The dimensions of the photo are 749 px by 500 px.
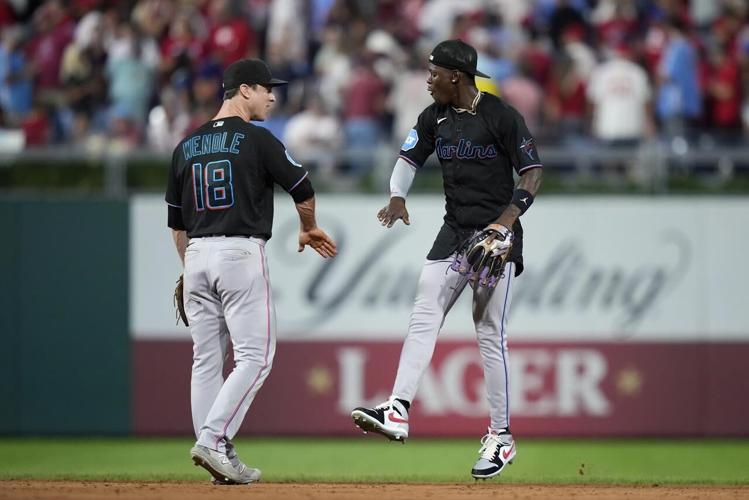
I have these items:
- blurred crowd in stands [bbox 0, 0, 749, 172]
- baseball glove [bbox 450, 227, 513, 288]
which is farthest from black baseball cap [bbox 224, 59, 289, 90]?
blurred crowd in stands [bbox 0, 0, 749, 172]

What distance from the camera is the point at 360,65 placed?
1389cm

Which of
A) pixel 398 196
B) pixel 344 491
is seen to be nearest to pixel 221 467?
pixel 344 491

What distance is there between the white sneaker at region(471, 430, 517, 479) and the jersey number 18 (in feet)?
6.98

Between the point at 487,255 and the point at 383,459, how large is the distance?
14.2 feet

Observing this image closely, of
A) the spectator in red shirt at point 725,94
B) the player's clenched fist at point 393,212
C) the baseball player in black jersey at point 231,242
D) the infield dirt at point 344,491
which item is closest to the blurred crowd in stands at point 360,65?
the spectator in red shirt at point 725,94

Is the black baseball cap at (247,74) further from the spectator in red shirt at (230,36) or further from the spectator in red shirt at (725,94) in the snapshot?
the spectator in red shirt at (725,94)

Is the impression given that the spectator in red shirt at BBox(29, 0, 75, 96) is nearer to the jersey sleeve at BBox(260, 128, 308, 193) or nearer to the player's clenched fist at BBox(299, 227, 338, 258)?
the jersey sleeve at BBox(260, 128, 308, 193)

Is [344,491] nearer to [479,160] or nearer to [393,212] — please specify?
[393,212]

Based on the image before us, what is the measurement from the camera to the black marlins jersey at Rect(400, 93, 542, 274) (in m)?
7.61

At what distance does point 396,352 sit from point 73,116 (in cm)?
442

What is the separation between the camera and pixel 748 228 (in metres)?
12.3

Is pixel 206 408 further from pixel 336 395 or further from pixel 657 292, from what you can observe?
pixel 657 292

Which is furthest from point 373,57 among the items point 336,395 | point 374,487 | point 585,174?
point 374,487

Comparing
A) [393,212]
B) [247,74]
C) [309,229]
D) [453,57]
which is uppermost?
[453,57]
